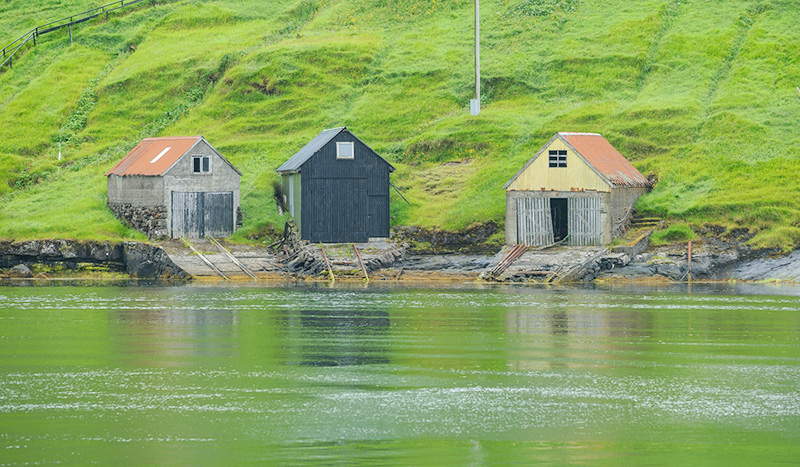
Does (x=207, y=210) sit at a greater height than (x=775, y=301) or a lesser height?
greater

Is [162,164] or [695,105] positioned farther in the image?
[695,105]

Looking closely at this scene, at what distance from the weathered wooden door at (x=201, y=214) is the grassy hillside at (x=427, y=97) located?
4.56 ft

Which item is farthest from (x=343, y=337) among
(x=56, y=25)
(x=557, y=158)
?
(x=56, y=25)

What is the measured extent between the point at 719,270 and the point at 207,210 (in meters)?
29.4

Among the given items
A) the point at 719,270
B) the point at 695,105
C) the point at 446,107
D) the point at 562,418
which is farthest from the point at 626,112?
the point at 562,418

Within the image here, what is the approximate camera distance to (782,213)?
61562 millimetres

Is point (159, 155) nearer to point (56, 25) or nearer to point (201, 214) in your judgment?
point (201, 214)

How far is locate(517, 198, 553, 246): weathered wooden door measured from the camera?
207 feet

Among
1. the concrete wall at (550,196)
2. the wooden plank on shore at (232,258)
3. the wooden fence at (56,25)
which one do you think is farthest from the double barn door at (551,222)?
the wooden fence at (56,25)

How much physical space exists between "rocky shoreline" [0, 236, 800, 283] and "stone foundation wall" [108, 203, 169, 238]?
7.19ft

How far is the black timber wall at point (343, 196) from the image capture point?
65.4 meters

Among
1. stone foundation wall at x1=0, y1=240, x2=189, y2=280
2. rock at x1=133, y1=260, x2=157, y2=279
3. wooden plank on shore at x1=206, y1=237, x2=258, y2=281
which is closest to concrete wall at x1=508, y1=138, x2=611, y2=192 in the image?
wooden plank on shore at x1=206, y1=237, x2=258, y2=281

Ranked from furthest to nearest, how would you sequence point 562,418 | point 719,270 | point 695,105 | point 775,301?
point 695,105, point 719,270, point 775,301, point 562,418

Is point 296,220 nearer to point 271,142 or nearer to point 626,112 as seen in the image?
point 271,142
